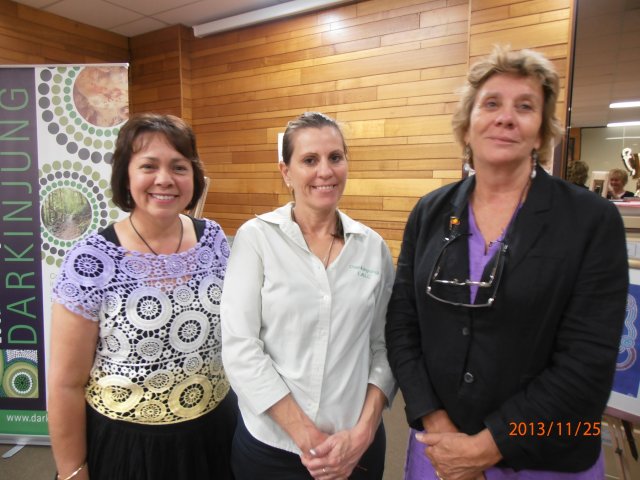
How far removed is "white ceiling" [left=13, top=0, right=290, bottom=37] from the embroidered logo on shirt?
4.19 m

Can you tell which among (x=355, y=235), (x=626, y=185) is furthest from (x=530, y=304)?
(x=626, y=185)

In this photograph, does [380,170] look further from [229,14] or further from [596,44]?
[229,14]

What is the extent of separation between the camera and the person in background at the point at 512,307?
1104mm

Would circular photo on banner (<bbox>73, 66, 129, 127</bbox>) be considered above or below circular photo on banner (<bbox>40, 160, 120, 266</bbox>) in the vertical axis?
above

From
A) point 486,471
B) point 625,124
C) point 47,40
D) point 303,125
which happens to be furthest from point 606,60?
point 47,40

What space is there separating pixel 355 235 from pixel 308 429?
64 cm

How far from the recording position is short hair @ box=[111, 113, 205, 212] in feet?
4.59

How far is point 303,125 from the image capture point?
1.45 m

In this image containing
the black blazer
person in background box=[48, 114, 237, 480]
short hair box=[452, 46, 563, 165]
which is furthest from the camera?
person in background box=[48, 114, 237, 480]

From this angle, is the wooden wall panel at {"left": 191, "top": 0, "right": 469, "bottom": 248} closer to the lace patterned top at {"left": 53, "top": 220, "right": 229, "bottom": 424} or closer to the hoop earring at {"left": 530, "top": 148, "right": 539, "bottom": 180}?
the hoop earring at {"left": 530, "top": 148, "right": 539, "bottom": 180}

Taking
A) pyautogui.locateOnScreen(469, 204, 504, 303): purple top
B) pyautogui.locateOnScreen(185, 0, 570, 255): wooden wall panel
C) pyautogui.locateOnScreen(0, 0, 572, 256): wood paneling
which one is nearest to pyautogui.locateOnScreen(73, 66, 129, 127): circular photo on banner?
pyautogui.locateOnScreen(185, 0, 570, 255): wooden wall panel

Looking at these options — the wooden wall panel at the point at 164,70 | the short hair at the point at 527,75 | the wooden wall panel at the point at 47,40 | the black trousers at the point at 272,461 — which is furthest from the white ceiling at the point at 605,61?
the wooden wall panel at the point at 47,40

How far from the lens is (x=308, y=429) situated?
1278 millimetres
